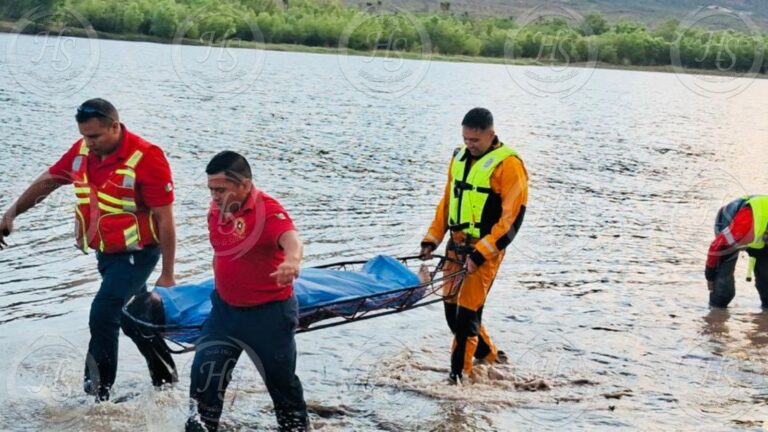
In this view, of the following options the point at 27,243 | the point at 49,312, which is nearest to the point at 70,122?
the point at 27,243

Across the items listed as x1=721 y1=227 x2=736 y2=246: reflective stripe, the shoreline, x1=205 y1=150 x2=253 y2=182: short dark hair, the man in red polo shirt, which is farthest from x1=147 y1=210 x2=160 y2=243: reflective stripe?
the shoreline

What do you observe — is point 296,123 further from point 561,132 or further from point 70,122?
point 561,132

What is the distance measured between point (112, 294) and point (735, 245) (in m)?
7.61

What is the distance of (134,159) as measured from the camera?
771 centimetres

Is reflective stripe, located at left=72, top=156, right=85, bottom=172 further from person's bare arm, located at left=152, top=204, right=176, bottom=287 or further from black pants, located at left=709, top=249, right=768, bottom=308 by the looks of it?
black pants, located at left=709, top=249, right=768, bottom=308

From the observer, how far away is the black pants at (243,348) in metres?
6.89

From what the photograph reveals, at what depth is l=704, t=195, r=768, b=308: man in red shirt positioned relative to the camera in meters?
12.0

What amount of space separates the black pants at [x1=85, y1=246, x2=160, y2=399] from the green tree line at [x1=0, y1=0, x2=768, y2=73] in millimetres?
78159

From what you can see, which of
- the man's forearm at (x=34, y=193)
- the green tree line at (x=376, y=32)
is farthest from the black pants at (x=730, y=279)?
the green tree line at (x=376, y=32)

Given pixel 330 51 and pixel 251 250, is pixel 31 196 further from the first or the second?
pixel 330 51

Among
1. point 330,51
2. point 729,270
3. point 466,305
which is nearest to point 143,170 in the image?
point 466,305

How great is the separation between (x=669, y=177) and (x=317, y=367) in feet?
69.7

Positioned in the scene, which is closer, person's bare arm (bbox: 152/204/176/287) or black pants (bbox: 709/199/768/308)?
person's bare arm (bbox: 152/204/176/287)

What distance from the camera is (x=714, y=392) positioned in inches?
393
